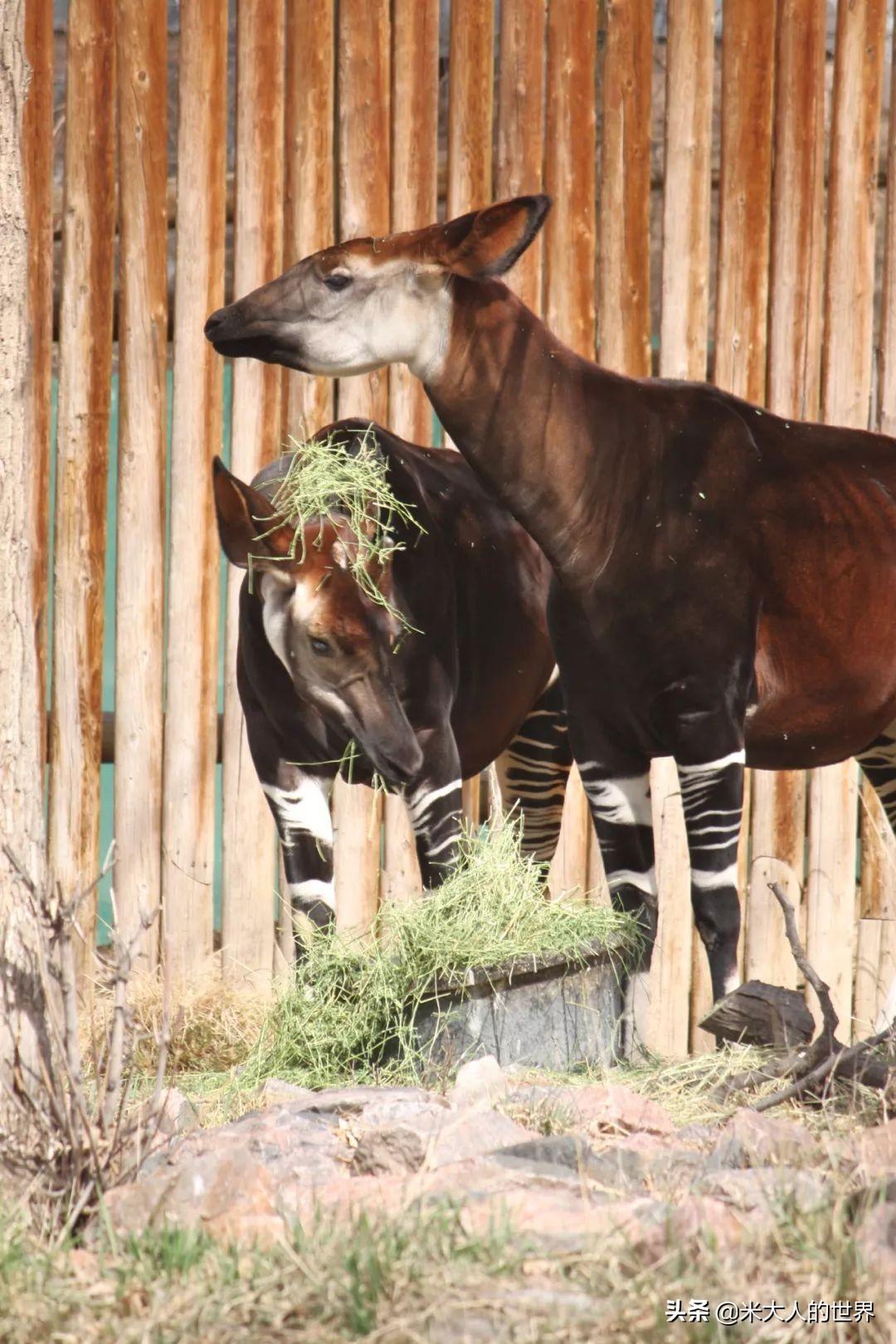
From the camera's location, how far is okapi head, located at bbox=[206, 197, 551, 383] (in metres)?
3.71

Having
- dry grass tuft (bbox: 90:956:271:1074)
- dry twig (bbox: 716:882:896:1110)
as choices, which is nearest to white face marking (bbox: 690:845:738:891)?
dry twig (bbox: 716:882:896:1110)

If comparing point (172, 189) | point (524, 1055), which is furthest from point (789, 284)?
point (524, 1055)

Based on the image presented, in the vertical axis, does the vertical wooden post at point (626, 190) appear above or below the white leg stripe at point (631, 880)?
above

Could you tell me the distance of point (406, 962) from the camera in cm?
349

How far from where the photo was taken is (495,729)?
177 inches

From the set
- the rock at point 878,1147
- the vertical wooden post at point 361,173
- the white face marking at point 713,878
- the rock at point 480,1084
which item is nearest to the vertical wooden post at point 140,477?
the vertical wooden post at point 361,173

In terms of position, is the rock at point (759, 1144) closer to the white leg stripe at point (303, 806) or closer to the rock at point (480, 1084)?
the rock at point (480, 1084)

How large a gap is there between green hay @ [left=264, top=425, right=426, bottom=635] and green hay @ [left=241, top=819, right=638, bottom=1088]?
Answer: 2.18 ft

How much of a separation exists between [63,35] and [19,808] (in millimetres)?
4541

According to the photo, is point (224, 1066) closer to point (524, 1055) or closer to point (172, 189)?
point (524, 1055)

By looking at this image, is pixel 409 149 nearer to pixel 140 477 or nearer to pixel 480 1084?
pixel 140 477

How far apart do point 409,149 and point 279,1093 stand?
9.88 ft

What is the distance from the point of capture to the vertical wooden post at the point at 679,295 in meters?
5.20

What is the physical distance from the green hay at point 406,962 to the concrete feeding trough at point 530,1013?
0.03 m
